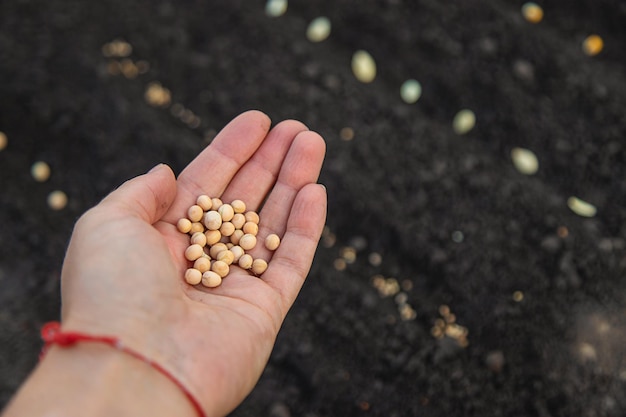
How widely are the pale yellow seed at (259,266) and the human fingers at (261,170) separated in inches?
7.7

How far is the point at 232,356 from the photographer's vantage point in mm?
1170

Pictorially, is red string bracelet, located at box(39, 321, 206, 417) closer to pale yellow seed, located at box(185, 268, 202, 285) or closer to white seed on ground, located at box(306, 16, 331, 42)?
pale yellow seed, located at box(185, 268, 202, 285)

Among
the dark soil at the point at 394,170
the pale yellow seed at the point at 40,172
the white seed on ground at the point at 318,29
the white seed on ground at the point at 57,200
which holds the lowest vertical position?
the white seed on ground at the point at 57,200

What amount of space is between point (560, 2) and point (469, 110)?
54cm

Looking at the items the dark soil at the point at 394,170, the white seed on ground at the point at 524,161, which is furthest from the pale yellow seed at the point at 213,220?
the white seed on ground at the point at 524,161

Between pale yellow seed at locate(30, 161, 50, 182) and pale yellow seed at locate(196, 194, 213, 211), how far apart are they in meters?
0.71

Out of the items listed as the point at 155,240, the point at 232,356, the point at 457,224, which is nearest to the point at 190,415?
the point at 232,356

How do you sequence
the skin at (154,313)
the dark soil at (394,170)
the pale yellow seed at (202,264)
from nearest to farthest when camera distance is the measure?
the skin at (154,313) < the pale yellow seed at (202,264) < the dark soil at (394,170)

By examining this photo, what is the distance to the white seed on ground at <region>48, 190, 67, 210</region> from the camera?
6.13 feet

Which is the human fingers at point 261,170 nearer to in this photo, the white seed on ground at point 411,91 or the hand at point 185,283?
the hand at point 185,283

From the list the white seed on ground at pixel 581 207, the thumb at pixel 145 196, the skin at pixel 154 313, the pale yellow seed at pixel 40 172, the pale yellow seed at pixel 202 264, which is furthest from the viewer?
the pale yellow seed at pixel 40 172

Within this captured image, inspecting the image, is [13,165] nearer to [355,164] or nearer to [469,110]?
[355,164]

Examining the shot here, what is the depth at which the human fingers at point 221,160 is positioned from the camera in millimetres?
1492

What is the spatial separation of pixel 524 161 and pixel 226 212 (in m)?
0.96
